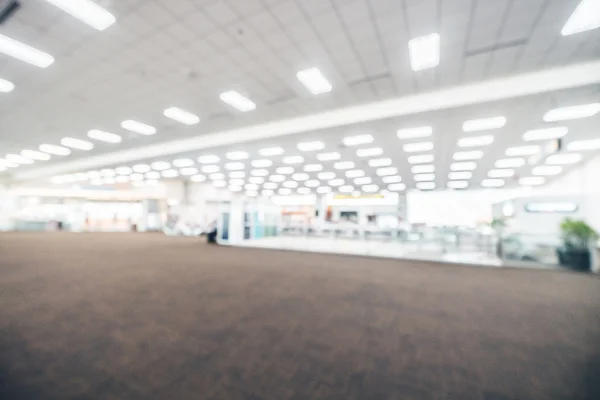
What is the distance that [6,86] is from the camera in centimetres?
536

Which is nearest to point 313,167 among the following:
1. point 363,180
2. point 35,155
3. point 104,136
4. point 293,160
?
point 293,160

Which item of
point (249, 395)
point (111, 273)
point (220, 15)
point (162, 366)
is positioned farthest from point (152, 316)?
point (220, 15)

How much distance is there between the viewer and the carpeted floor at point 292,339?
1446 millimetres

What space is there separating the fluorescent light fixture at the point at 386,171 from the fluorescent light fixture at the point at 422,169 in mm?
965

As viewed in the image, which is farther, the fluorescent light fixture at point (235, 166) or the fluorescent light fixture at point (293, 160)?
the fluorescent light fixture at point (235, 166)

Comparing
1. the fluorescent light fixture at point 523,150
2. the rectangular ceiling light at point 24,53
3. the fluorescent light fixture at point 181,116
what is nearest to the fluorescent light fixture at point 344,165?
the fluorescent light fixture at point 523,150

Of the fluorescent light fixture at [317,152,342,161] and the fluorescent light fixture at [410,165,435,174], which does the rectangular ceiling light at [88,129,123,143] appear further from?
the fluorescent light fixture at [410,165,435,174]

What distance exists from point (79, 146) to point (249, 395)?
1297cm

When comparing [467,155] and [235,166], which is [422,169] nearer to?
[467,155]

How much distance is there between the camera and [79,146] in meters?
9.97

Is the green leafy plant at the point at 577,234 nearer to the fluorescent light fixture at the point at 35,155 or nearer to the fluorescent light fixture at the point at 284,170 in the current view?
the fluorescent light fixture at the point at 284,170

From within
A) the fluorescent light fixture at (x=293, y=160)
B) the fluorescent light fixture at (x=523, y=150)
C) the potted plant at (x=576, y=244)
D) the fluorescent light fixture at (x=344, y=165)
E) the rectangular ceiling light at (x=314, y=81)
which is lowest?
the potted plant at (x=576, y=244)

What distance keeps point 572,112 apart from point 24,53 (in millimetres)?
12100

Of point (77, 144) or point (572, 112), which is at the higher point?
point (77, 144)
